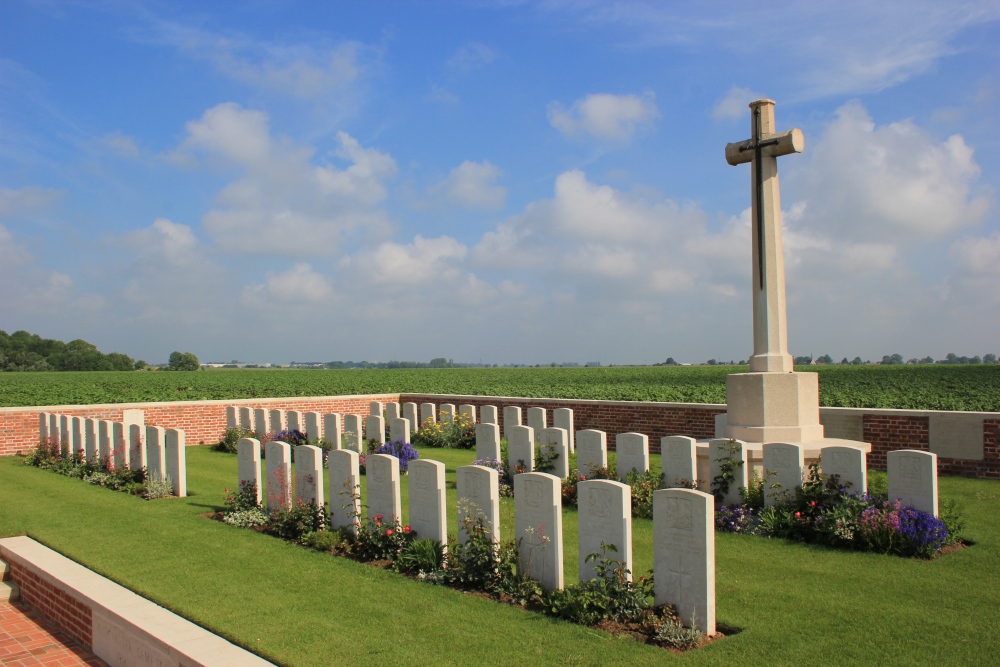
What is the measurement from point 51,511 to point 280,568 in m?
4.69

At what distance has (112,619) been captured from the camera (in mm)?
5691

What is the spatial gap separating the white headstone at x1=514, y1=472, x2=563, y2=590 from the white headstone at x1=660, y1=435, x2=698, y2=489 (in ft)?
12.2

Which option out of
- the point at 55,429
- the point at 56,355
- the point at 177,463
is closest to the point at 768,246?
the point at 177,463

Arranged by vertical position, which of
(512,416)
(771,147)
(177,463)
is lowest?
(177,463)

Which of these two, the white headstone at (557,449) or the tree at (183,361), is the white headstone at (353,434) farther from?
the tree at (183,361)

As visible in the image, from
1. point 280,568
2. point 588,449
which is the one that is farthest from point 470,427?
point 280,568

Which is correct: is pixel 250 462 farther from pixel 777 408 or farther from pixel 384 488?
pixel 777 408

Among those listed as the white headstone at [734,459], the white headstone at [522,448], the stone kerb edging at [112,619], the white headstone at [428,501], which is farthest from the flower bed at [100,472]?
the white headstone at [734,459]

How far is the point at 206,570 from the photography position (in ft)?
23.0

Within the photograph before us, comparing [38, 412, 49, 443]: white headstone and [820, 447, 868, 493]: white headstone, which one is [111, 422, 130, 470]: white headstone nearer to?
[38, 412, 49, 443]: white headstone

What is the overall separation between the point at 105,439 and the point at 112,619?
26.5 ft

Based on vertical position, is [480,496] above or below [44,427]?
above

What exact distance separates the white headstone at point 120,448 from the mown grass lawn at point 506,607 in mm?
3068

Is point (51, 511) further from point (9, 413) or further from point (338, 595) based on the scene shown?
point (9, 413)
